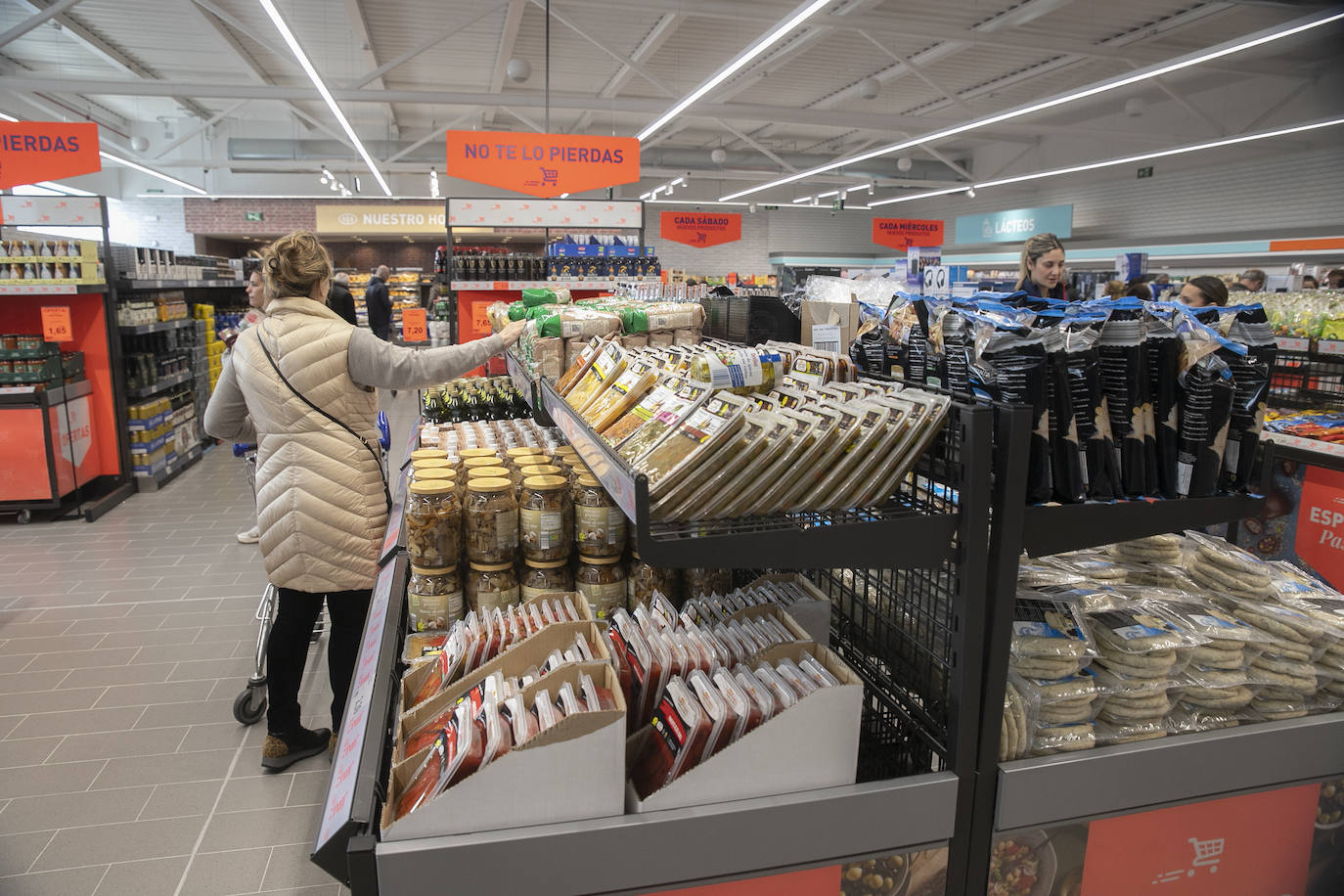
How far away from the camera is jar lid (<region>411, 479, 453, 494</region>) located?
2.13 meters

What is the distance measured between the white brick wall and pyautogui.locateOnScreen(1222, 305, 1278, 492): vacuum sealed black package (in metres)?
21.3

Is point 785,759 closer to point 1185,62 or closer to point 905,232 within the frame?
point 1185,62

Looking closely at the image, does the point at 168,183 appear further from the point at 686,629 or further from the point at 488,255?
the point at 686,629

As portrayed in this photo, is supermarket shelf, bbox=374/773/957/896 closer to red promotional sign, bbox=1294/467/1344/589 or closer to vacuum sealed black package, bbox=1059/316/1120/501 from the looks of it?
vacuum sealed black package, bbox=1059/316/1120/501

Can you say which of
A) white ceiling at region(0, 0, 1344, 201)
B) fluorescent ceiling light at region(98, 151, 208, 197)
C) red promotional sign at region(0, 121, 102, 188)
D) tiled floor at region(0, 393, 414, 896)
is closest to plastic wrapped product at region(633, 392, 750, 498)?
tiled floor at region(0, 393, 414, 896)

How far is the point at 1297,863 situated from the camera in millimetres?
1867

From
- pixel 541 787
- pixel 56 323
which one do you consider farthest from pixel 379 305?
pixel 541 787

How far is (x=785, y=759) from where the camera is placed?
1.44 meters

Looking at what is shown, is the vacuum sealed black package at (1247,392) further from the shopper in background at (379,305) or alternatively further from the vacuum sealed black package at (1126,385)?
the shopper in background at (379,305)

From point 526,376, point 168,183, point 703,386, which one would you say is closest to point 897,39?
point 526,376

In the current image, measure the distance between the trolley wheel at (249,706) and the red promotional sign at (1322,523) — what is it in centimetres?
504

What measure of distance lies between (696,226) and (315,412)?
14.7m

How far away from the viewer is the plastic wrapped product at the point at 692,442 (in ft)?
4.55

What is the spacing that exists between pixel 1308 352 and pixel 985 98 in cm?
1077
